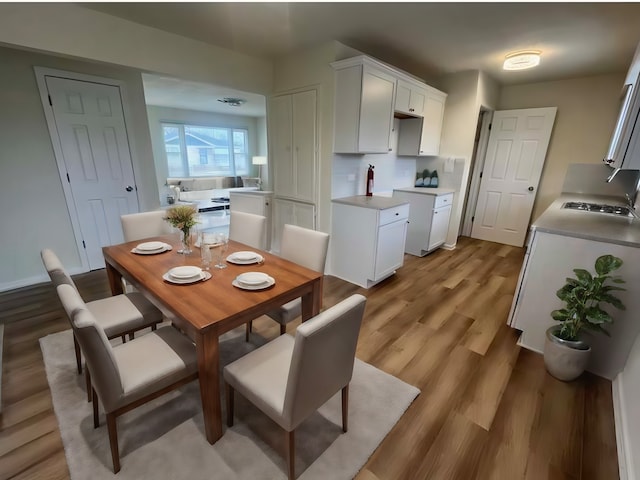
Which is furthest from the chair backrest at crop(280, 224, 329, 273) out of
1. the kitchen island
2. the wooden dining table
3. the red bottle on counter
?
the red bottle on counter

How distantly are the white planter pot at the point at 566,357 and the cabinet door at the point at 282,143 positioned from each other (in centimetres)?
281

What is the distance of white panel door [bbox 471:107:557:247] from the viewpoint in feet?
13.8

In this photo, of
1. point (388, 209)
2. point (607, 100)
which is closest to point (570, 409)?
point (388, 209)

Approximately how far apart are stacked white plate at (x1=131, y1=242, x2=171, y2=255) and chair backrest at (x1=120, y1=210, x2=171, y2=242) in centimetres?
41

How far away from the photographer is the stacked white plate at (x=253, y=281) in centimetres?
151

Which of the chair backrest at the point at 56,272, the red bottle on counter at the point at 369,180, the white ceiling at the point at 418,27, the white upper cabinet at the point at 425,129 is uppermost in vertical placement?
the white ceiling at the point at 418,27

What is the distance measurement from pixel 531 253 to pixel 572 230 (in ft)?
0.93

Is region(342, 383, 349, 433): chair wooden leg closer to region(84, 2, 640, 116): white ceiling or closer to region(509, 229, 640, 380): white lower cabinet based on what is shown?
region(509, 229, 640, 380): white lower cabinet

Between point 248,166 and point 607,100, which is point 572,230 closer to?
point 607,100

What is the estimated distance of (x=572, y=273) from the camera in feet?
6.46

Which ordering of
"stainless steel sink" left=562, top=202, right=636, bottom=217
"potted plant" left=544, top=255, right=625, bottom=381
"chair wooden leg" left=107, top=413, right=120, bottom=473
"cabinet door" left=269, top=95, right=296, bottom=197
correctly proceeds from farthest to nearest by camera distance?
"cabinet door" left=269, top=95, right=296, bottom=197 < "stainless steel sink" left=562, top=202, right=636, bottom=217 < "potted plant" left=544, top=255, right=625, bottom=381 < "chair wooden leg" left=107, top=413, right=120, bottom=473

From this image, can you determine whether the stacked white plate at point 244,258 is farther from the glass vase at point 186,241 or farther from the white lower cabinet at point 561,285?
the white lower cabinet at point 561,285

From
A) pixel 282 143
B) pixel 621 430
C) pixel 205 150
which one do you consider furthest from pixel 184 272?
pixel 205 150

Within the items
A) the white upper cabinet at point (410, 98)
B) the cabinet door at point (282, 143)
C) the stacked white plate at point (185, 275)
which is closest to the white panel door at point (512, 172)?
the white upper cabinet at point (410, 98)
